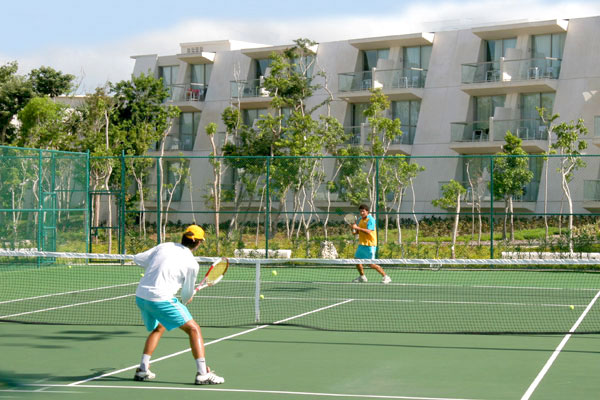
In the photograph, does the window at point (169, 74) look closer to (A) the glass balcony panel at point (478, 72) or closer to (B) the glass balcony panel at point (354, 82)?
(B) the glass balcony panel at point (354, 82)

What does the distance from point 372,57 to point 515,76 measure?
7670 millimetres

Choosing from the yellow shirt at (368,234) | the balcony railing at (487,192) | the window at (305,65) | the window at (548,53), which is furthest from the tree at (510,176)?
the window at (305,65)

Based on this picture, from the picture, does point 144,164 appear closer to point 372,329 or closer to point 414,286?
point 414,286

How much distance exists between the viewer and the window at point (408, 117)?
3950 cm

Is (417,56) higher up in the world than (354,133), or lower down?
higher up

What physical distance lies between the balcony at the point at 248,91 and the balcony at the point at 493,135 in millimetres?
9764

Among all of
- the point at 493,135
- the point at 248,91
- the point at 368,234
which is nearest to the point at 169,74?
the point at 248,91

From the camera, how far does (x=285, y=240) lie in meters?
24.3

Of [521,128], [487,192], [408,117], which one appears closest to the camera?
[487,192]

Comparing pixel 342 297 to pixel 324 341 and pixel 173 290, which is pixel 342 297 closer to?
pixel 324 341

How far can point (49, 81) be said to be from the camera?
43125 mm

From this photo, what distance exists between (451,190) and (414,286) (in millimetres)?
12052

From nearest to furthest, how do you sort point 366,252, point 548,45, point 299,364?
point 299,364 → point 366,252 → point 548,45

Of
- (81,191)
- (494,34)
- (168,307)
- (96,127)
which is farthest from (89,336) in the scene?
(494,34)
